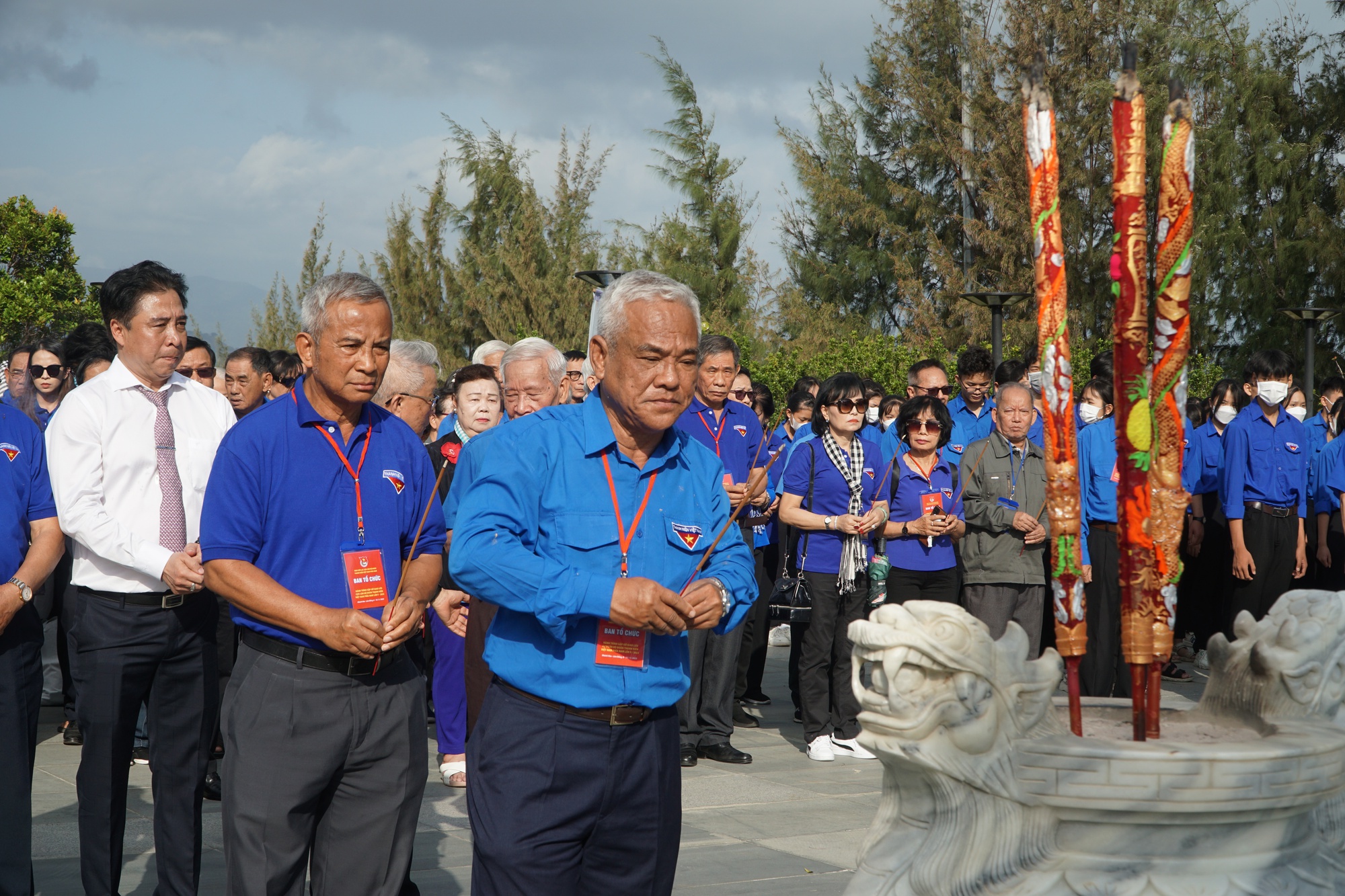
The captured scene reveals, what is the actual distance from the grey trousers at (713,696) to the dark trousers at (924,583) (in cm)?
100

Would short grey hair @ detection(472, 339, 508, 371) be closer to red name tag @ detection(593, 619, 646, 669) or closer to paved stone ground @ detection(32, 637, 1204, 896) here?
paved stone ground @ detection(32, 637, 1204, 896)

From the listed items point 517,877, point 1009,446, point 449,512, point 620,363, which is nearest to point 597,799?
point 517,877

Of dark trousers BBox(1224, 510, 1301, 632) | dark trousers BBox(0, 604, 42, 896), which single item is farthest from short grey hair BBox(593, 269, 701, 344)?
dark trousers BBox(1224, 510, 1301, 632)

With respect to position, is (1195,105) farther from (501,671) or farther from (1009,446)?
(501,671)

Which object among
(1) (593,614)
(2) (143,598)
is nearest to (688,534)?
(1) (593,614)

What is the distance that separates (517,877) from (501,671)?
0.46m

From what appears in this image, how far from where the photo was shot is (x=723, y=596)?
2764 mm

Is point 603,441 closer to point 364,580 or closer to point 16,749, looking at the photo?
point 364,580

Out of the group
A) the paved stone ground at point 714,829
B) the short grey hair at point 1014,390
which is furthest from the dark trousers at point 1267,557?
the paved stone ground at point 714,829

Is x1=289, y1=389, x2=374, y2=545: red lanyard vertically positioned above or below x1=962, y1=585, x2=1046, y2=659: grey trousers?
above

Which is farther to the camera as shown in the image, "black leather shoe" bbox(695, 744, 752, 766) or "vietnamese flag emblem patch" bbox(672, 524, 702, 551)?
"black leather shoe" bbox(695, 744, 752, 766)

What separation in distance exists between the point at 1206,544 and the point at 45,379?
29.6 ft

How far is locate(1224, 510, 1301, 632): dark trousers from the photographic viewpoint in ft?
29.3

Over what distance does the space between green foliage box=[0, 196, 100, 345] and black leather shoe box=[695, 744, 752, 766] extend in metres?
24.4
